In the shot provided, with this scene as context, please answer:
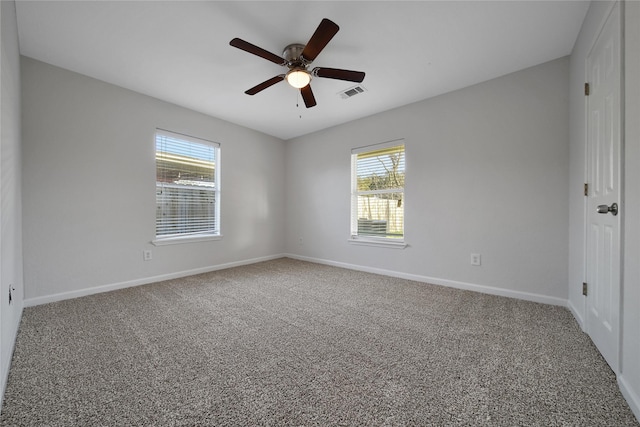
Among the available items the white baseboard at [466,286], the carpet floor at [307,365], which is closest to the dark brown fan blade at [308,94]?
the carpet floor at [307,365]

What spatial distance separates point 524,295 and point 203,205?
167 inches

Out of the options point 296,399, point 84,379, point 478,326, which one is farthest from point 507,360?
point 84,379

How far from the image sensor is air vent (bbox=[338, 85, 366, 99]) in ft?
9.77

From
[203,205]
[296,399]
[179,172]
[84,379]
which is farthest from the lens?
[203,205]

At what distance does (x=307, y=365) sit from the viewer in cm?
151

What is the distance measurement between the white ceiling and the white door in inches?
22.0

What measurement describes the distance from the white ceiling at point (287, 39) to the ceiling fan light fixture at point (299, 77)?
0.80 ft

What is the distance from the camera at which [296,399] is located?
124 centimetres

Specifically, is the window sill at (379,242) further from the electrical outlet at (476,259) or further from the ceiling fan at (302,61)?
the ceiling fan at (302,61)

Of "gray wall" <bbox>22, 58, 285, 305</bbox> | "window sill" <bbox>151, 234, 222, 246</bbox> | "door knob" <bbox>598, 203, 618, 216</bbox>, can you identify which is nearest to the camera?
"door knob" <bbox>598, 203, 618, 216</bbox>

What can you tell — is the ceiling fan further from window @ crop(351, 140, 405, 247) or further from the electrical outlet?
the electrical outlet

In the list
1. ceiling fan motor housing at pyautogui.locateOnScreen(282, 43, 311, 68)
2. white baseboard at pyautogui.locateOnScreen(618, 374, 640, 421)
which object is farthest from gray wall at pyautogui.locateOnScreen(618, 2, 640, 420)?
ceiling fan motor housing at pyautogui.locateOnScreen(282, 43, 311, 68)

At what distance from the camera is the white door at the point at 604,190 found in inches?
56.5

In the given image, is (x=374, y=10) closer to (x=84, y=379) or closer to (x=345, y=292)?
(x=345, y=292)
